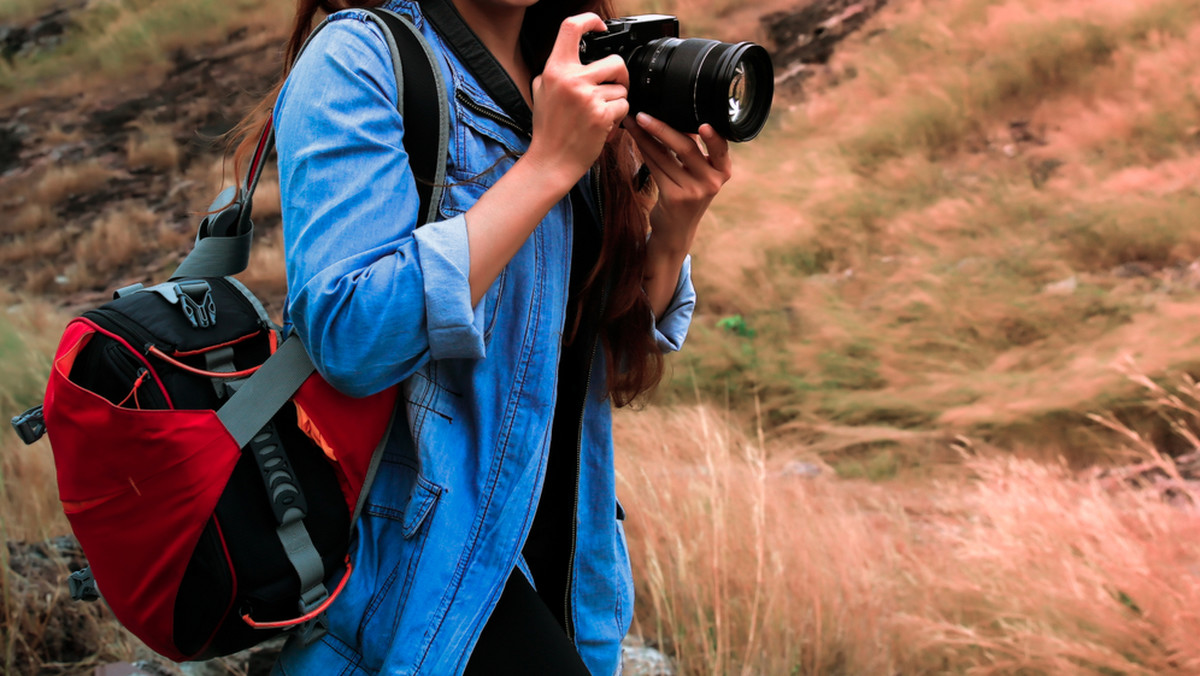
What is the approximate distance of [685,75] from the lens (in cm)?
100

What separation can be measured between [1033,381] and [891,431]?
0.55 meters

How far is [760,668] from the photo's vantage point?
6.57ft

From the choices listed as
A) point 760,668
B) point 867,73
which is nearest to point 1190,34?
point 867,73

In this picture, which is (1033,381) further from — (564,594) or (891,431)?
(564,594)

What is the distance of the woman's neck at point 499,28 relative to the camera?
3.37 feet

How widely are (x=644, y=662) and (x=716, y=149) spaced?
53.7 inches

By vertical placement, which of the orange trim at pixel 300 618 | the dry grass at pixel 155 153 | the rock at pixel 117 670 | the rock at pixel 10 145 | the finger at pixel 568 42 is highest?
the finger at pixel 568 42

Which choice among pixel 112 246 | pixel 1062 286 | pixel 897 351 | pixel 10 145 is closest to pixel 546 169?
pixel 897 351

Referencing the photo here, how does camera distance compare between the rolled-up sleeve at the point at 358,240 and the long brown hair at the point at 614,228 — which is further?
the long brown hair at the point at 614,228

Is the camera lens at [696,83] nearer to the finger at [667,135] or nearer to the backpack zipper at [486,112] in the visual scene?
the finger at [667,135]

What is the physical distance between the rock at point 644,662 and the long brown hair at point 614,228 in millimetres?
1031

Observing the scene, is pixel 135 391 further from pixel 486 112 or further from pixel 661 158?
pixel 661 158

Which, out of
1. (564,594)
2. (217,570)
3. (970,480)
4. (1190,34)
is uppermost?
(217,570)

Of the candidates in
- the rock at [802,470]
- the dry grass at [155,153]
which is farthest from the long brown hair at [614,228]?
the dry grass at [155,153]
